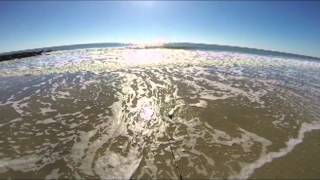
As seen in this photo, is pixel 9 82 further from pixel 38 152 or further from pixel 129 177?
pixel 129 177

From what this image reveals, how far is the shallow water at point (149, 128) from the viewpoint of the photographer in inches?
245

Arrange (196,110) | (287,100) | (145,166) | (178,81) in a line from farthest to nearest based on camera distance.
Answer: (178,81), (287,100), (196,110), (145,166)

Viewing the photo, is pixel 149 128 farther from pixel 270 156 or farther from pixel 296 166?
pixel 296 166

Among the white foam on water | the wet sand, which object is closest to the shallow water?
the white foam on water

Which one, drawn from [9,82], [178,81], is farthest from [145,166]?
[9,82]

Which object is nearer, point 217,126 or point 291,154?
point 291,154

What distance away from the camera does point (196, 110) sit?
10.1 metres

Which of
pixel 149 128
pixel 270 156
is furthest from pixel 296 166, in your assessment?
pixel 149 128

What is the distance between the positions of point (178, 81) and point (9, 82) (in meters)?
10.4

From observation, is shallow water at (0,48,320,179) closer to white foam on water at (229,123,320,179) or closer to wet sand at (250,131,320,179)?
white foam on water at (229,123,320,179)

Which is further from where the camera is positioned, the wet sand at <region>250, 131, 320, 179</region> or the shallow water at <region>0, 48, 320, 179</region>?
the shallow water at <region>0, 48, 320, 179</region>

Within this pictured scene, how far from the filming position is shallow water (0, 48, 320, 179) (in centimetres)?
623

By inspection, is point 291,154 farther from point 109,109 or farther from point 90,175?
point 109,109

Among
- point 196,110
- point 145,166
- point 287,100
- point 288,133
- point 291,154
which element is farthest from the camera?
point 287,100
